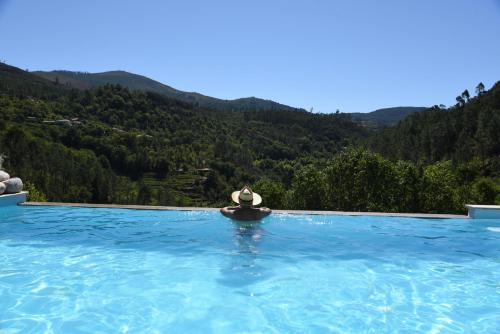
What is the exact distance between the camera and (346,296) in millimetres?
5160

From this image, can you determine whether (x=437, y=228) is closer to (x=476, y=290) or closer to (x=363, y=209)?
(x=476, y=290)

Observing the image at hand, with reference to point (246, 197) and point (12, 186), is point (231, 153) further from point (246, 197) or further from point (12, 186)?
point (246, 197)

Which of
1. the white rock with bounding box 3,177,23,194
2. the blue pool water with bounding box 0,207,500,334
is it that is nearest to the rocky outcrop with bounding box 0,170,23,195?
the white rock with bounding box 3,177,23,194

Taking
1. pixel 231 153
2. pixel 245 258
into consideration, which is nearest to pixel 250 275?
pixel 245 258

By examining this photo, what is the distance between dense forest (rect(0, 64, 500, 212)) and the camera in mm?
15555

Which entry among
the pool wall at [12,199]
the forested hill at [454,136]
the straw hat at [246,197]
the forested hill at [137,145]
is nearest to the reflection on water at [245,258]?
the straw hat at [246,197]

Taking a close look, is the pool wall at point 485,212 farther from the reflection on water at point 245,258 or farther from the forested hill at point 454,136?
the forested hill at point 454,136

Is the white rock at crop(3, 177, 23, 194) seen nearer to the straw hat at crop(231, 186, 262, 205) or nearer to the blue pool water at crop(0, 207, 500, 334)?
the blue pool water at crop(0, 207, 500, 334)

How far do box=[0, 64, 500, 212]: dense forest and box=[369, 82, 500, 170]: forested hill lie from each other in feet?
0.58

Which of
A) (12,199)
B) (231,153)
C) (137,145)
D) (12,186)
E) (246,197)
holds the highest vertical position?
(137,145)

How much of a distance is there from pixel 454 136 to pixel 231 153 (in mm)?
53307

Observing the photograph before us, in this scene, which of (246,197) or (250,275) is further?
(246,197)

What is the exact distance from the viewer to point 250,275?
5.99 metres

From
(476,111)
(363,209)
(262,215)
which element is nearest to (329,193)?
(363,209)
